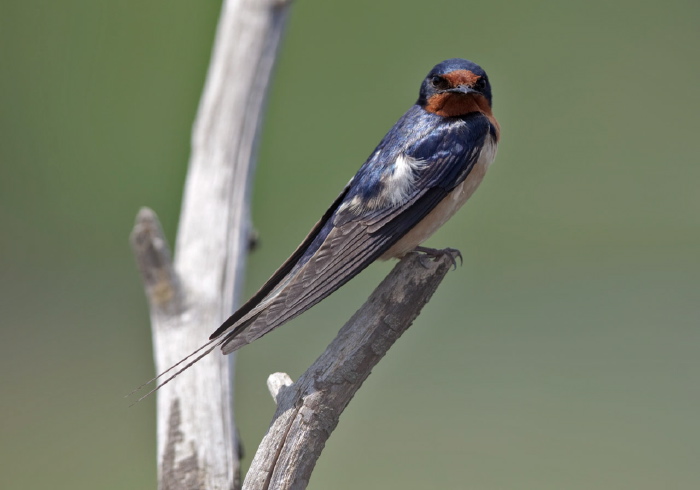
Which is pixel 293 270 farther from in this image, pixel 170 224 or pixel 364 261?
pixel 170 224

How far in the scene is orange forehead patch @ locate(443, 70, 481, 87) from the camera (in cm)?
166

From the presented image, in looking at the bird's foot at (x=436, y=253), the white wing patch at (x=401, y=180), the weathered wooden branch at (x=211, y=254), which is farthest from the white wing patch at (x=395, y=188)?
the weathered wooden branch at (x=211, y=254)

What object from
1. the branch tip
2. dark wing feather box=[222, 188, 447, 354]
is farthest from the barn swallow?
the branch tip

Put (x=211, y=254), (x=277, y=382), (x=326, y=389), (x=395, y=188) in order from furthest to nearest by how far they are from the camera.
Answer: (x=211, y=254), (x=395, y=188), (x=277, y=382), (x=326, y=389)

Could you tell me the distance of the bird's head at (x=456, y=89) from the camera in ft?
5.45

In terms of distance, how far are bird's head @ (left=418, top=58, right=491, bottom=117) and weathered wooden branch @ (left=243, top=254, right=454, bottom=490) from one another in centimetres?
42

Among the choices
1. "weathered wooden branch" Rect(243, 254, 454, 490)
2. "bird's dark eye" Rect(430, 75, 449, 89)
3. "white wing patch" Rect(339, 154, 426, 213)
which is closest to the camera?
"weathered wooden branch" Rect(243, 254, 454, 490)

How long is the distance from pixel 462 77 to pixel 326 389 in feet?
2.21

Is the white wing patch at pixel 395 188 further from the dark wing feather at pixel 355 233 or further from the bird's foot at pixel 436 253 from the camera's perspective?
the bird's foot at pixel 436 253

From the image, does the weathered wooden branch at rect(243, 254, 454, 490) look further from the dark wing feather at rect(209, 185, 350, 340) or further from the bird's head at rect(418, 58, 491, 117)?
the bird's head at rect(418, 58, 491, 117)

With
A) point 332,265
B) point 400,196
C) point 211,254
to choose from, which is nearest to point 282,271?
point 332,265

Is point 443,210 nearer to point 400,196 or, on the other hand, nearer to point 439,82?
point 400,196

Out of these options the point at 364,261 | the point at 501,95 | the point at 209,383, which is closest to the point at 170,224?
the point at 501,95

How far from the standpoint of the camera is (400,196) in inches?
62.1
